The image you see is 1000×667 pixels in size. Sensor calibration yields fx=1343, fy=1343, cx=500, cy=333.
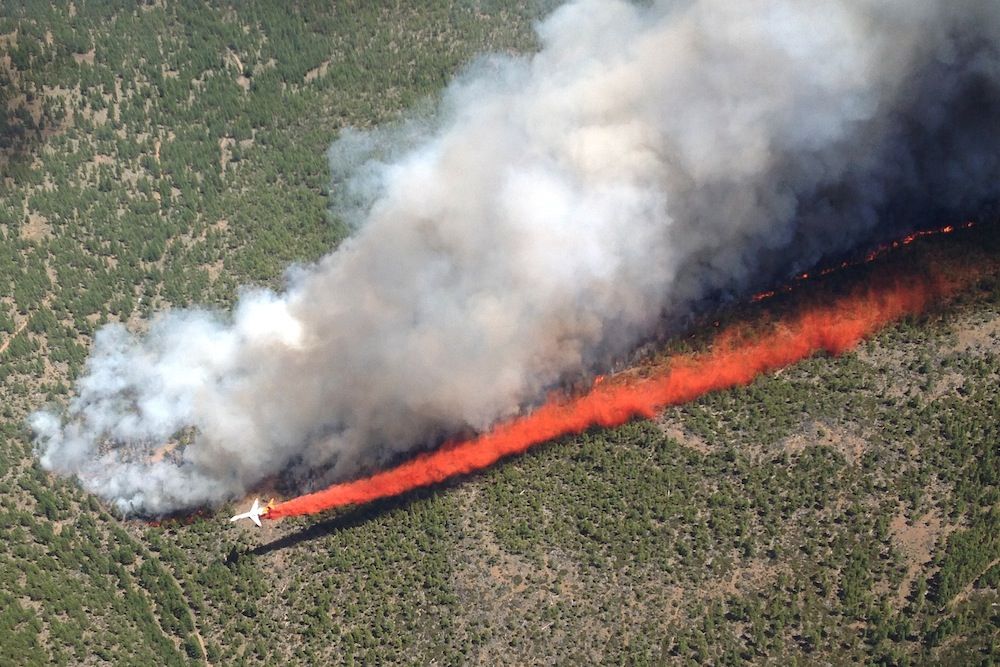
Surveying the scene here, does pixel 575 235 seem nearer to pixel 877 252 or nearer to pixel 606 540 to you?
pixel 606 540

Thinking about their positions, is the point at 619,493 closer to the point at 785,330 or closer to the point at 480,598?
the point at 480,598

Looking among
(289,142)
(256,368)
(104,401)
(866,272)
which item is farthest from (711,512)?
(289,142)

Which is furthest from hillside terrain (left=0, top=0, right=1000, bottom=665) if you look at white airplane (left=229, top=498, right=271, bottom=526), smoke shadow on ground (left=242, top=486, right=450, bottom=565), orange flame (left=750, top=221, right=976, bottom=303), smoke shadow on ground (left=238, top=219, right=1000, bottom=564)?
orange flame (left=750, top=221, right=976, bottom=303)

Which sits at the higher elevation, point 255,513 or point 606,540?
point 255,513

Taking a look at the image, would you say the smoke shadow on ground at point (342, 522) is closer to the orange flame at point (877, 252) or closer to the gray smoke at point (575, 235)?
→ the gray smoke at point (575, 235)

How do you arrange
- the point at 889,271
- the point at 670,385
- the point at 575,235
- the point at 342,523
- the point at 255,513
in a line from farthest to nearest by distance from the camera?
the point at 889,271 < the point at 575,235 < the point at 670,385 < the point at 255,513 < the point at 342,523

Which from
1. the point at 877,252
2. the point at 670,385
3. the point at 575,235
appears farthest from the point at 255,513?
the point at 877,252

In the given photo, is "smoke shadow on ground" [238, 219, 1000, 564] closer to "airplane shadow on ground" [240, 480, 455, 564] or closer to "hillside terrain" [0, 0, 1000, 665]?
"hillside terrain" [0, 0, 1000, 665]
